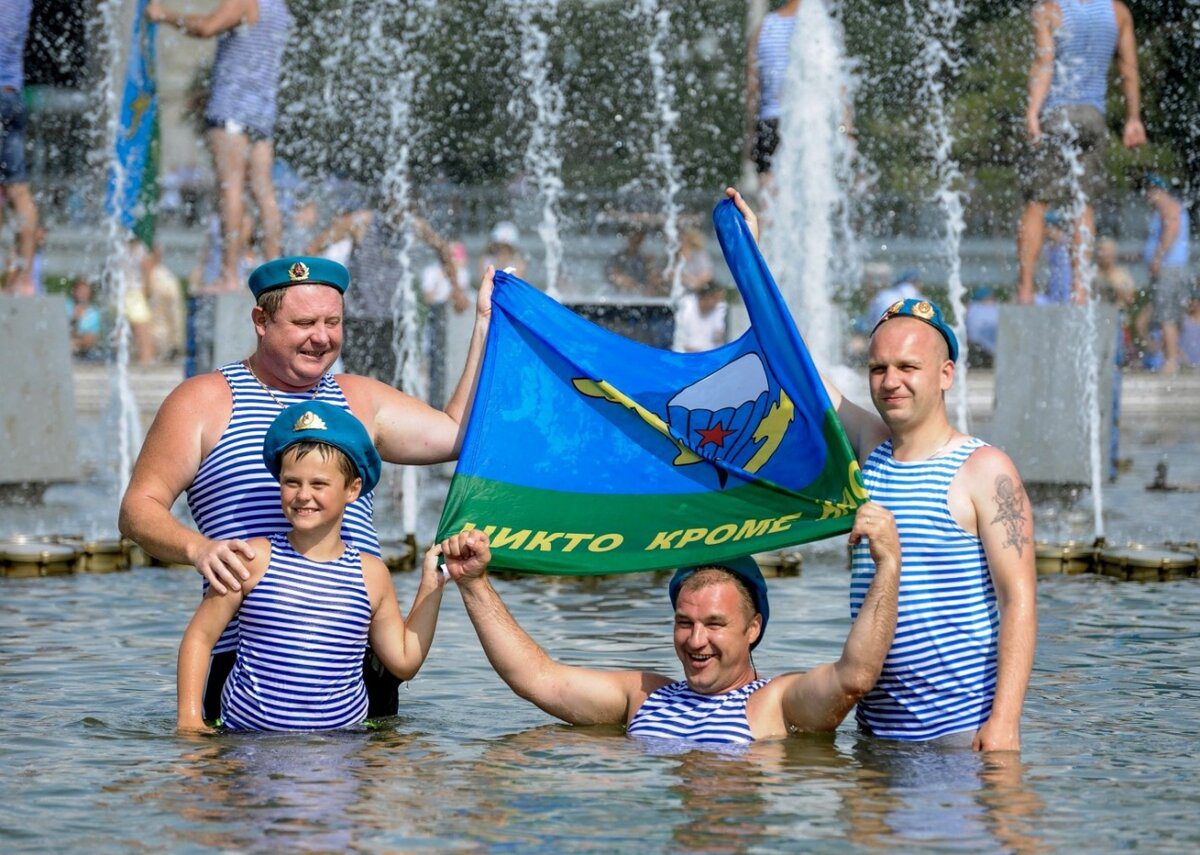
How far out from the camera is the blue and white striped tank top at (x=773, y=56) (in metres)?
15.2

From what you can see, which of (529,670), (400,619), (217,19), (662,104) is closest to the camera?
(400,619)

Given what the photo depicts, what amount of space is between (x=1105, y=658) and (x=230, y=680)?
3576 millimetres

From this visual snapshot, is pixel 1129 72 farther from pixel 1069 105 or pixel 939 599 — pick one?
pixel 939 599

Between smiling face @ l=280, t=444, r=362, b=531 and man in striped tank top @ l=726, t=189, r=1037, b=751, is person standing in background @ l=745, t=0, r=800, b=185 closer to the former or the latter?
Answer: man in striped tank top @ l=726, t=189, r=1037, b=751

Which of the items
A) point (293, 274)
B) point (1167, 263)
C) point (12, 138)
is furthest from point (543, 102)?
point (293, 274)

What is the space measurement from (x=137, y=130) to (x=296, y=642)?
11023 mm

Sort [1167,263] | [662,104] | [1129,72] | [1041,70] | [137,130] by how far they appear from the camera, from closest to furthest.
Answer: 1. [1041,70]
2. [1129,72]
3. [137,130]
4. [1167,263]
5. [662,104]

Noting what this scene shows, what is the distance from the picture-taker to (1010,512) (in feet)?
18.1

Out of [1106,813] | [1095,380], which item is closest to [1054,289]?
[1095,380]

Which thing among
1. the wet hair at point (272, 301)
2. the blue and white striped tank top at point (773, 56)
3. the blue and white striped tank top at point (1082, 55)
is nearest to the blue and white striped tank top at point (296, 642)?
the wet hair at point (272, 301)

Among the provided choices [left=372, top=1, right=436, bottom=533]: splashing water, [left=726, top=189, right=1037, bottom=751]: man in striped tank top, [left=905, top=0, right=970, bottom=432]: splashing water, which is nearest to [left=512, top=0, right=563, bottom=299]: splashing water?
[left=372, top=1, right=436, bottom=533]: splashing water

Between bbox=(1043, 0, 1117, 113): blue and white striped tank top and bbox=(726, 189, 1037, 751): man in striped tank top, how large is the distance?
9.21 m

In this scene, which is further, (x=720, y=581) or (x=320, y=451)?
(x=720, y=581)

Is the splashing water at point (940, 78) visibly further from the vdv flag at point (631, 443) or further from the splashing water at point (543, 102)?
the vdv flag at point (631, 443)
